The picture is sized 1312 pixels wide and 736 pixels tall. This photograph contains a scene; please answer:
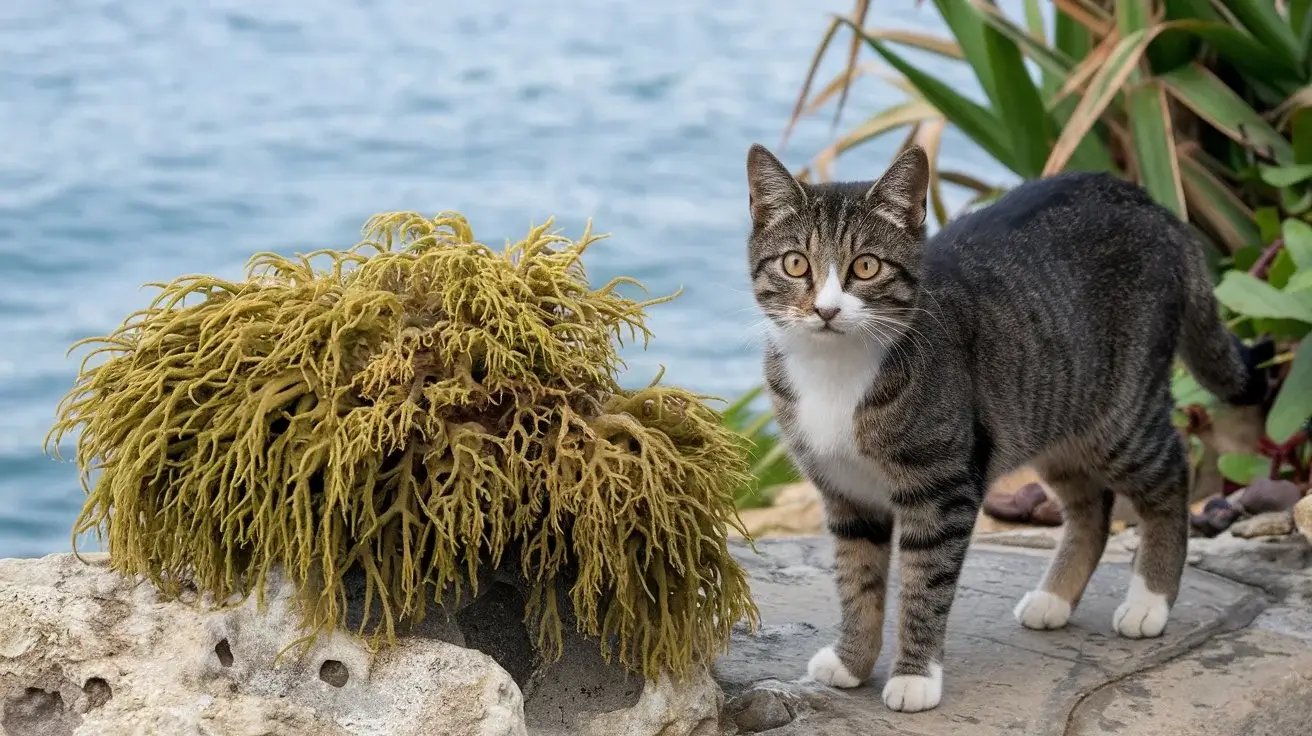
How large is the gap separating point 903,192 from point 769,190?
26 cm

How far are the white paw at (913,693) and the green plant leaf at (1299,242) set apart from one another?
180cm

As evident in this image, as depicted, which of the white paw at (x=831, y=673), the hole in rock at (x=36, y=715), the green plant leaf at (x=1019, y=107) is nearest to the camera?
the hole in rock at (x=36, y=715)

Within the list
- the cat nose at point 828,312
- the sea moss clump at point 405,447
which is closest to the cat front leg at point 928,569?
the cat nose at point 828,312

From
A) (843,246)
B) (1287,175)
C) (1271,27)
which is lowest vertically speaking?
(1287,175)

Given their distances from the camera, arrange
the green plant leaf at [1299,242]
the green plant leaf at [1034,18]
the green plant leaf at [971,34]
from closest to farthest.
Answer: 1. the green plant leaf at [1299,242]
2. the green plant leaf at [971,34]
3. the green plant leaf at [1034,18]

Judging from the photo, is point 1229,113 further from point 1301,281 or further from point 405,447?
point 405,447

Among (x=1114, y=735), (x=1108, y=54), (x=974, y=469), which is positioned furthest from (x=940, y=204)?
(x=1114, y=735)

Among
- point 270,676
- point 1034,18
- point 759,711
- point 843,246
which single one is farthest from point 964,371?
point 1034,18

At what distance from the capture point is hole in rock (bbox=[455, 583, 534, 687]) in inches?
98.2

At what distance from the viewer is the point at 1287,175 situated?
4.38m

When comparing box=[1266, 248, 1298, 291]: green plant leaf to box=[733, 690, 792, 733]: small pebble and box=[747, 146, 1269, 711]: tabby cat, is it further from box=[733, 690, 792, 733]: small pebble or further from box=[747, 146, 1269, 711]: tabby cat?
box=[733, 690, 792, 733]: small pebble

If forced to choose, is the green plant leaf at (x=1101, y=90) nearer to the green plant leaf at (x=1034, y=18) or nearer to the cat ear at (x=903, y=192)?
the green plant leaf at (x=1034, y=18)

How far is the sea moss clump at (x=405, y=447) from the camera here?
7.37 feet

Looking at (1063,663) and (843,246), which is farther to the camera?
(1063,663)
